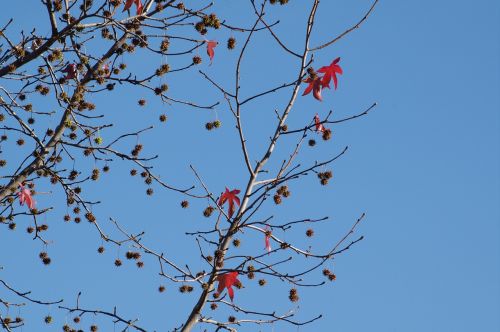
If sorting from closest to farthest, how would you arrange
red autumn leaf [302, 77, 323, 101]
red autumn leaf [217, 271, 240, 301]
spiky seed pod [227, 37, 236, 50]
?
red autumn leaf [217, 271, 240, 301] < red autumn leaf [302, 77, 323, 101] < spiky seed pod [227, 37, 236, 50]

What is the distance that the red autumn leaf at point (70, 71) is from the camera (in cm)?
798

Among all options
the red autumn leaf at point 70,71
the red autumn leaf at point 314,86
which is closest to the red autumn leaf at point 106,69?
the red autumn leaf at point 70,71

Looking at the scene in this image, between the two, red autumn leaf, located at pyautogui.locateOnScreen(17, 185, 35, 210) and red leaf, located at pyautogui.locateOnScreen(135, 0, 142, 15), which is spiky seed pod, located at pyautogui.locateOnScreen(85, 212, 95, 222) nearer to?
red autumn leaf, located at pyautogui.locateOnScreen(17, 185, 35, 210)

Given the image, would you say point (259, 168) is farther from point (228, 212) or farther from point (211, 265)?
point (211, 265)

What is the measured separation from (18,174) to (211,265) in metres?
2.50

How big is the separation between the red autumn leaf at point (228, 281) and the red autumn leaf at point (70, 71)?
2.92m

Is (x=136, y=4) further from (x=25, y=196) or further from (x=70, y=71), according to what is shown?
(x=25, y=196)

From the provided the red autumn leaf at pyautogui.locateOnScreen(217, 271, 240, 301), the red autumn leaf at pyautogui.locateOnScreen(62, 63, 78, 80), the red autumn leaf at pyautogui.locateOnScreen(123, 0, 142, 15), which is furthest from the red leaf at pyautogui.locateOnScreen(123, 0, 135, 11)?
the red autumn leaf at pyautogui.locateOnScreen(217, 271, 240, 301)

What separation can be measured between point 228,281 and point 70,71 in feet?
10.0

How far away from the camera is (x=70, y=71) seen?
26.3 ft

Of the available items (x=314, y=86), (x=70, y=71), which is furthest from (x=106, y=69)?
(x=314, y=86)

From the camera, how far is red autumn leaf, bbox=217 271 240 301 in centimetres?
619

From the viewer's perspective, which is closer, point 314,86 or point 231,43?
point 314,86

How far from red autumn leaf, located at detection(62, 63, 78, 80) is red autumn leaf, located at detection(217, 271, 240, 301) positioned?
115 inches
